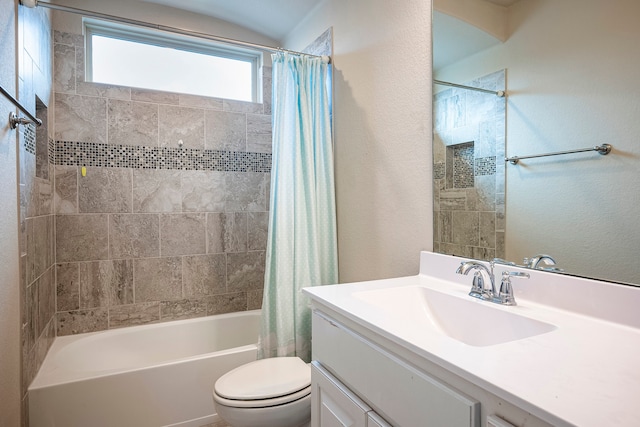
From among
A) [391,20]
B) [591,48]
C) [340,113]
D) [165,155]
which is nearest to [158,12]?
[165,155]

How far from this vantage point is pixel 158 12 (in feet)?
7.95

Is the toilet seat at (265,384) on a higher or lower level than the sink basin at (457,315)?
lower

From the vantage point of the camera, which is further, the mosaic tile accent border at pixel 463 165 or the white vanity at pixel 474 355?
the mosaic tile accent border at pixel 463 165

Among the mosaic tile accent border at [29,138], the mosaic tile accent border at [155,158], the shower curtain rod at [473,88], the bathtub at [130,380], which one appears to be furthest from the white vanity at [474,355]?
the mosaic tile accent border at [155,158]

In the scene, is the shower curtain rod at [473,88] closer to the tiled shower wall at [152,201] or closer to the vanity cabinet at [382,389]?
the vanity cabinet at [382,389]

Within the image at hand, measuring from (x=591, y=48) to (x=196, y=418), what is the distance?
2.34m

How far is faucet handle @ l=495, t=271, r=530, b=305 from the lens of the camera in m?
1.04

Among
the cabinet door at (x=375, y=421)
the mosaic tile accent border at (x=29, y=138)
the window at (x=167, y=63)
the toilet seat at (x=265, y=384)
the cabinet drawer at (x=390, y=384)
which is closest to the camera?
the cabinet drawer at (x=390, y=384)

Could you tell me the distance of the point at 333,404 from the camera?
41.6 inches

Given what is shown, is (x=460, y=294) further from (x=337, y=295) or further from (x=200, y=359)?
(x=200, y=359)

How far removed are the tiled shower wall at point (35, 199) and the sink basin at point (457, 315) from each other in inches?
58.8

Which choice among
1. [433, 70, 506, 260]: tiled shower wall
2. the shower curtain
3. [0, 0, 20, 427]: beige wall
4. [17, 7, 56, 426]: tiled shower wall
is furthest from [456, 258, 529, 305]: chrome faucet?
[17, 7, 56, 426]: tiled shower wall

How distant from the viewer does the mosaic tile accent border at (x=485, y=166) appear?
1204 millimetres

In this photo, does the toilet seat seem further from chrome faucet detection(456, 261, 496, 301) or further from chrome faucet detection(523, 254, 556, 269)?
chrome faucet detection(523, 254, 556, 269)
